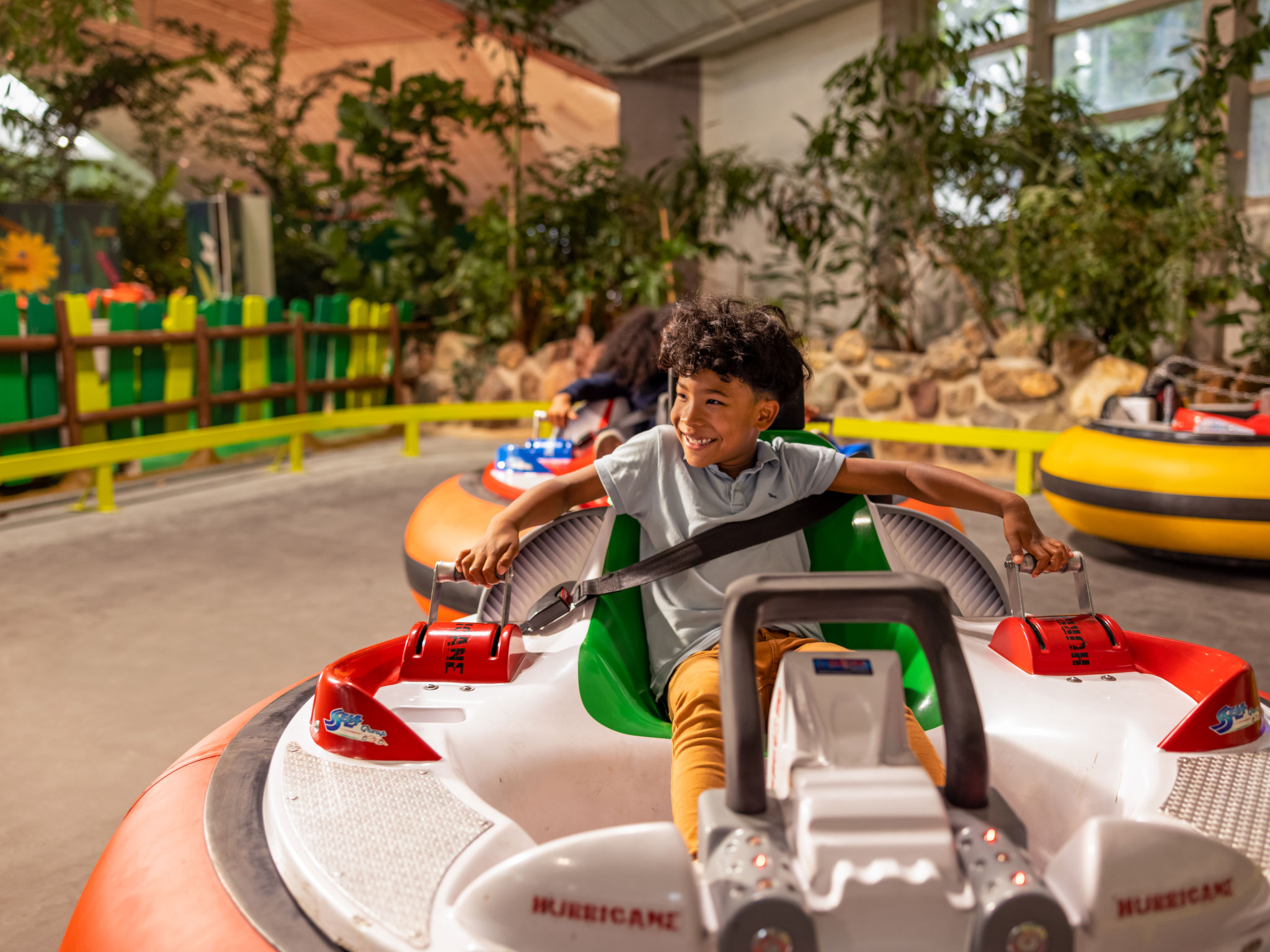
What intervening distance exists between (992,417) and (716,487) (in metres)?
4.30

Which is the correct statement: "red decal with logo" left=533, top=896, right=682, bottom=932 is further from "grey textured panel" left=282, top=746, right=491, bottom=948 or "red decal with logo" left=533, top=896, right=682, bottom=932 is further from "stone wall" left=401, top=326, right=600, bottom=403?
"stone wall" left=401, top=326, right=600, bottom=403

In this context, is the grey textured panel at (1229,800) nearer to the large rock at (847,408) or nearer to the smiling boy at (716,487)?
the smiling boy at (716,487)

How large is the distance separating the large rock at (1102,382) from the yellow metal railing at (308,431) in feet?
0.79

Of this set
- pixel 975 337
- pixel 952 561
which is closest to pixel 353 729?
pixel 952 561

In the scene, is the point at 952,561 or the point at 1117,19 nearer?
the point at 952,561

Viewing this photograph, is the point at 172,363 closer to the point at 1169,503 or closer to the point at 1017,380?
the point at 1017,380

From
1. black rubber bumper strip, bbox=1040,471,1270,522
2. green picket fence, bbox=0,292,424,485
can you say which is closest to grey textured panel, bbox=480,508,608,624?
black rubber bumper strip, bbox=1040,471,1270,522

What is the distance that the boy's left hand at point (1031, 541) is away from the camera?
1.35 m

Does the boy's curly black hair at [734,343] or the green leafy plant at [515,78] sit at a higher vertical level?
the green leafy plant at [515,78]

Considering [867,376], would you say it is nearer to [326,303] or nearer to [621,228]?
[621,228]

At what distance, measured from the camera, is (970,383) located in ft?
18.1

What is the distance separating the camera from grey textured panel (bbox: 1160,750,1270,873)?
1003 mm

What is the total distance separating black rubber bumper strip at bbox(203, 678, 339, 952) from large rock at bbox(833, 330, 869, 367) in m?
5.04

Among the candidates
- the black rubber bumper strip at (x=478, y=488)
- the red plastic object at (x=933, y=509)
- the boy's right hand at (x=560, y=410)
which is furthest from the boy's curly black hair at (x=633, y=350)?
the red plastic object at (x=933, y=509)
